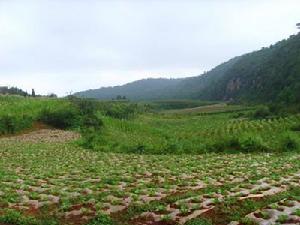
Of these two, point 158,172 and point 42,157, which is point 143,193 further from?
point 42,157

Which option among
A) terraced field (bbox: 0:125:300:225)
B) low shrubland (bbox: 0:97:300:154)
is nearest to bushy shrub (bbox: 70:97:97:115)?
low shrubland (bbox: 0:97:300:154)

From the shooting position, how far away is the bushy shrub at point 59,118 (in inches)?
2210

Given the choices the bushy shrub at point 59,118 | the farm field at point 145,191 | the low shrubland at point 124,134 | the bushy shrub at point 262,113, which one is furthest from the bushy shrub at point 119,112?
the farm field at point 145,191

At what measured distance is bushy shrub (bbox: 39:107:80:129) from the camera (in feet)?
184

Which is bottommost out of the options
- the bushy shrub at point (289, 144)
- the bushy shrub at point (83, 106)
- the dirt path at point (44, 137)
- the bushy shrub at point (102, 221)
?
the bushy shrub at point (289, 144)

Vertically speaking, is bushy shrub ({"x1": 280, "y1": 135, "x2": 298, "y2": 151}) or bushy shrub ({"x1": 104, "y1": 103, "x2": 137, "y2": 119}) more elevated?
bushy shrub ({"x1": 104, "y1": 103, "x2": 137, "y2": 119})

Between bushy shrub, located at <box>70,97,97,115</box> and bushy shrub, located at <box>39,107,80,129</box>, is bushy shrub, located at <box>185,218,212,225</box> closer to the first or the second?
bushy shrub, located at <box>39,107,80,129</box>

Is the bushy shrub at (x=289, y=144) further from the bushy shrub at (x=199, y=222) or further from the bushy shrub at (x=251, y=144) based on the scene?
the bushy shrub at (x=199, y=222)

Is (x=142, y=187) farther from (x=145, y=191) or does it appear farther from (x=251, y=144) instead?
(x=251, y=144)

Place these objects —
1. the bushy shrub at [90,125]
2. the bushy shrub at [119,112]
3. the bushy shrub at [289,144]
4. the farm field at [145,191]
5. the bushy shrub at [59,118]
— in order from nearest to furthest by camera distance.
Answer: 1. the farm field at [145,191]
2. the bushy shrub at [289,144]
3. the bushy shrub at [90,125]
4. the bushy shrub at [59,118]
5. the bushy shrub at [119,112]

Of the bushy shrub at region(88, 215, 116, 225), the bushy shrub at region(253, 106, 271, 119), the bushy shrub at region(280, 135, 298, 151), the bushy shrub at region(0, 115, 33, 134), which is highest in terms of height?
the bushy shrub at region(0, 115, 33, 134)

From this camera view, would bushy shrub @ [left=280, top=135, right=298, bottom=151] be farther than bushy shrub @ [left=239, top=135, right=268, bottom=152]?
Yes

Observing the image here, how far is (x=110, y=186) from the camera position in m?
17.7

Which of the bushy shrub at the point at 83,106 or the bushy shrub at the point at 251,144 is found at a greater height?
the bushy shrub at the point at 83,106
